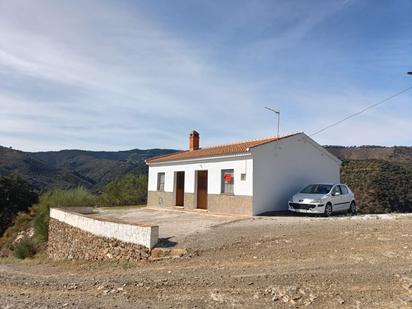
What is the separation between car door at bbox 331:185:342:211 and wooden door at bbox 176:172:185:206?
8.80 metres

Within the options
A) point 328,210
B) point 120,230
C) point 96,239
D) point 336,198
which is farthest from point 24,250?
point 336,198

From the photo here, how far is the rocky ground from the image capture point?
719cm

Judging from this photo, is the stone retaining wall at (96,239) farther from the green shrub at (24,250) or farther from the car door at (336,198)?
the car door at (336,198)

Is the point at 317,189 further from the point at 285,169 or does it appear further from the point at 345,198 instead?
the point at 285,169

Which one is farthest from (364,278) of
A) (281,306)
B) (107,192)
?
(107,192)

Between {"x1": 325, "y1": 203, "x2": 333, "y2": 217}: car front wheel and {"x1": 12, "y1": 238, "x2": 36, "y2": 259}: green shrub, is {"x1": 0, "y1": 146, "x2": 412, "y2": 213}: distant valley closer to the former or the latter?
{"x1": 325, "y1": 203, "x2": 333, "y2": 217}: car front wheel

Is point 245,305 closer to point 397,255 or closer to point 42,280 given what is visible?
point 397,255

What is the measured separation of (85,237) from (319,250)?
10.0 meters

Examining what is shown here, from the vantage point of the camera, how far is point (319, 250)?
1017 centimetres

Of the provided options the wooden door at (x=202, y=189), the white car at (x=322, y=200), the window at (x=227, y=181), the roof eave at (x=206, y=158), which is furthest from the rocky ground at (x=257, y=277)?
the wooden door at (x=202, y=189)

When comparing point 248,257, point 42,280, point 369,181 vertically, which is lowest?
point 42,280

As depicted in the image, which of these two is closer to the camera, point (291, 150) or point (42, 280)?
point (42, 280)

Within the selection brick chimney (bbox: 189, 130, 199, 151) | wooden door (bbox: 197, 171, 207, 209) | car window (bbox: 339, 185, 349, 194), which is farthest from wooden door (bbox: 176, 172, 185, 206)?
car window (bbox: 339, 185, 349, 194)

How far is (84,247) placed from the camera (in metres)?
16.1
